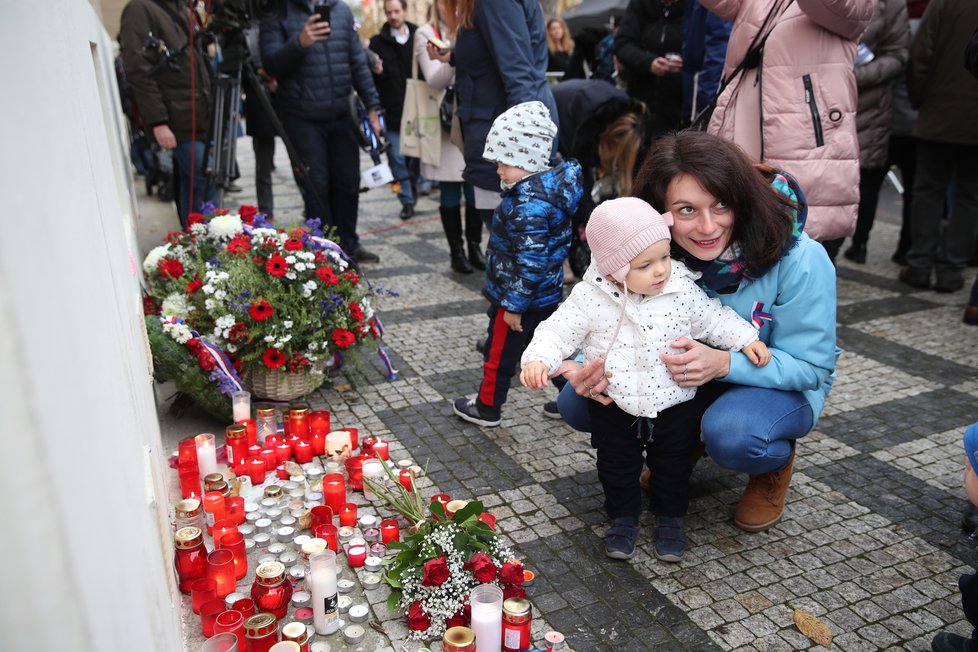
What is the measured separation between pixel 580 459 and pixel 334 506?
1.11 metres

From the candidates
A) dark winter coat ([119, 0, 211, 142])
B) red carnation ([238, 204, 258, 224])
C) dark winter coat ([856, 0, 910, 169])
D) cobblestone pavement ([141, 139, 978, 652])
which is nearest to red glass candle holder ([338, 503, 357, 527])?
cobblestone pavement ([141, 139, 978, 652])

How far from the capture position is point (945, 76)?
18.7 feet

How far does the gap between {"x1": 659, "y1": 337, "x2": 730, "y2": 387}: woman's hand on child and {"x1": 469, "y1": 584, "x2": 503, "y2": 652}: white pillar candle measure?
0.91 m

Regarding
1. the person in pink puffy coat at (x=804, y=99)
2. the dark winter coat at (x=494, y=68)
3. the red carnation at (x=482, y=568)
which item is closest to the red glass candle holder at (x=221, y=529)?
the red carnation at (x=482, y=568)

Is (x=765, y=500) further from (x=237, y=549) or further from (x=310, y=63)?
(x=310, y=63)

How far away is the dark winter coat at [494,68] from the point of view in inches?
173

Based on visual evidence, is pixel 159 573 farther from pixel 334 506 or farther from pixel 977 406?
pixel 977 406

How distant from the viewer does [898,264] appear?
22.5 feet

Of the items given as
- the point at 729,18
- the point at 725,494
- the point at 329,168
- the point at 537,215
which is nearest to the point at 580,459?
the point at 725,494

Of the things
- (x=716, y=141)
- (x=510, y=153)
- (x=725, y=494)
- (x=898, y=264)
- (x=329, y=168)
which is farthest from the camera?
(x=898, y=264)

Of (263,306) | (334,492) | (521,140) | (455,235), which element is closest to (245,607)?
(334,492)

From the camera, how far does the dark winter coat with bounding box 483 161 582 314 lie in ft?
11.8

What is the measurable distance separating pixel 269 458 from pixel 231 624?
115 centimetres

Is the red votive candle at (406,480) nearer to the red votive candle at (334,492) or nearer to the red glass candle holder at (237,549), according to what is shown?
the red votive candle at (334,492)
